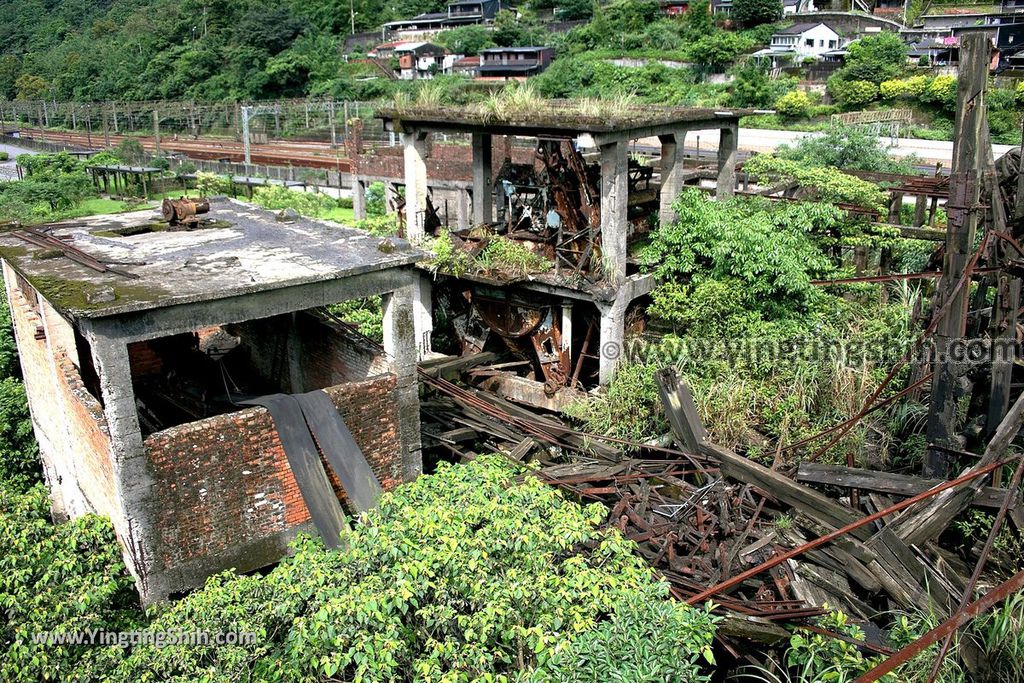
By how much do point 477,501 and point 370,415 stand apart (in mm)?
3225

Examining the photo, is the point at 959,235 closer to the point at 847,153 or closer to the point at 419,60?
the point at 847,153

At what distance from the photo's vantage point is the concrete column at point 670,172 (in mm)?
16016

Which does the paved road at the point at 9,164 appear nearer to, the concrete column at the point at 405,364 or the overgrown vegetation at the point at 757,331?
the overgrown vegetation at the point at 757,331

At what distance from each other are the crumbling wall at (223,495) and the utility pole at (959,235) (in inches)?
266

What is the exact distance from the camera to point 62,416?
35.1 feet

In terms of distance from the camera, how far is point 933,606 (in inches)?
317

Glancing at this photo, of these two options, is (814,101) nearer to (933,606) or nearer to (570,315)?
(570,315)

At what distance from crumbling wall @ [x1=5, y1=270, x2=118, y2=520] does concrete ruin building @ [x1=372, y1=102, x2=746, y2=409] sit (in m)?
7.18

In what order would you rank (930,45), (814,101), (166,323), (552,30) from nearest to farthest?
1. (166,323)
2. (814,101)
3. (930,45)
4. (552,30)

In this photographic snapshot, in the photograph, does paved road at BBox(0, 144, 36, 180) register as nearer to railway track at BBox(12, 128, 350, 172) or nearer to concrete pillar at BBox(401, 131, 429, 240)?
railway track at BBox(12, 128, 350, 172)

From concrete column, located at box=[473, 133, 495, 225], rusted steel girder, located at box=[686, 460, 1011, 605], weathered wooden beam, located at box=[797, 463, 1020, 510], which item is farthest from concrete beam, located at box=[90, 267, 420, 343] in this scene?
concrete column, located at box=[473, 133, 495, 225]

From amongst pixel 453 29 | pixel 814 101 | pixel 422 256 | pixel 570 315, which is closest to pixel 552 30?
pixel 453 29

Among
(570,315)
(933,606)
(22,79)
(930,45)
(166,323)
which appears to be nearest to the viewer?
(933,606)

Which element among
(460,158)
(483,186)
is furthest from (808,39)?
(483,186)
